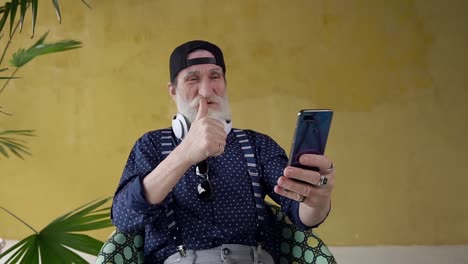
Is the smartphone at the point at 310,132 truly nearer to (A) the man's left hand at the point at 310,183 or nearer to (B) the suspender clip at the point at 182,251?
(A) the man's left hand at the point at 310,183

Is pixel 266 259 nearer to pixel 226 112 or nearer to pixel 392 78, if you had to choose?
pixel 226 112

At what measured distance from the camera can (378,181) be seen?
328 centimetres

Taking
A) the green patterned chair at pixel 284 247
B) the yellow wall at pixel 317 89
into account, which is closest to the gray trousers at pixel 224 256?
the green patterned chair at pixel 284 247

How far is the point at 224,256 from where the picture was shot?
5.63ft

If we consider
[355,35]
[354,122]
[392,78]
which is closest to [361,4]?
[355,35]

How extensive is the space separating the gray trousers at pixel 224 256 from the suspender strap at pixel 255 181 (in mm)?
68

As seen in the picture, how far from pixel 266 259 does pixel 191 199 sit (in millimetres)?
284

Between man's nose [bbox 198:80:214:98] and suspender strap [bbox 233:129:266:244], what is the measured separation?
20 cm

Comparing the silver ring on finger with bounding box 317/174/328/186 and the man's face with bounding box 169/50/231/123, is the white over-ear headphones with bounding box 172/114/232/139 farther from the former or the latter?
the silver ring on finger with bounding box 317/174/328/186

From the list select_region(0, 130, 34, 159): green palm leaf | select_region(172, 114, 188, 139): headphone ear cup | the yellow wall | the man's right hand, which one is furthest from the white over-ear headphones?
the yellow wall

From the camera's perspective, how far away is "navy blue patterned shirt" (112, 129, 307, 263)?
1.74 meters

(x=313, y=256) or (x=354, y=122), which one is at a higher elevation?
(x=354, y=122)

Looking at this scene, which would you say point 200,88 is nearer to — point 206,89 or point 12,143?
point 206,89

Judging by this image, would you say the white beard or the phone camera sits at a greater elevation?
the white beard
